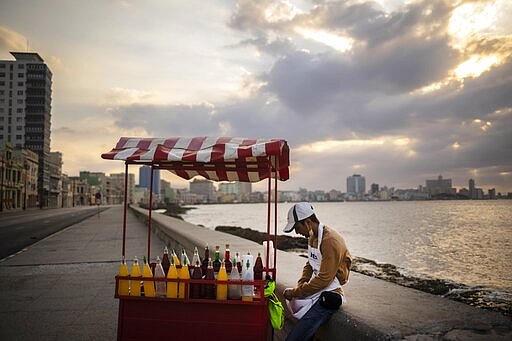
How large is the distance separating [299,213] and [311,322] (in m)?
1.03

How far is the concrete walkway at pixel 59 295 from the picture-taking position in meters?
6.23

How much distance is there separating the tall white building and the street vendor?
456 feet

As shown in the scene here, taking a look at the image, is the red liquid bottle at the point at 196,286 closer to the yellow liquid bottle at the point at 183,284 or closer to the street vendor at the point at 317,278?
the yellow liquid bottle at the point at 183,284

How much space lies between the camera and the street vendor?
4.04 m

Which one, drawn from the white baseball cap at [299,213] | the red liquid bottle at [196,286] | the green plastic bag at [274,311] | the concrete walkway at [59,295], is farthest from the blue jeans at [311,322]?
the concrete walkway at [59,295]

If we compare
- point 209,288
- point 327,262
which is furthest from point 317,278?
point 209,288

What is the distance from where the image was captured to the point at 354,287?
17.9 feet

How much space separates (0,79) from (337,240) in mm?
149743

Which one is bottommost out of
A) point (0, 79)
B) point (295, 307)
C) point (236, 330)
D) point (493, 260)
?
point (493, 260)

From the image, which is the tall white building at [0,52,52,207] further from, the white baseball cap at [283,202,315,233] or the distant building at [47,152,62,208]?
the white baseball cap at [283,202,315,233]

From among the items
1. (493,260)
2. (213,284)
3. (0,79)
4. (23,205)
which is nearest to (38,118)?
(0,79)

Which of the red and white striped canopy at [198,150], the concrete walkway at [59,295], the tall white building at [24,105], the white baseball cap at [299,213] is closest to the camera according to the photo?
the white baseball cap at [299,213]

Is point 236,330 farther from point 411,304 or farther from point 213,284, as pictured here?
point 411,304

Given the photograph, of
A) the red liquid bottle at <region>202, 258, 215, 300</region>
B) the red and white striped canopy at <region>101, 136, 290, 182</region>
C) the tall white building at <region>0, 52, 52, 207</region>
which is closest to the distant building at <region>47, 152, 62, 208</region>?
the tall white building at <region>0, 52, 52, 207</region>
